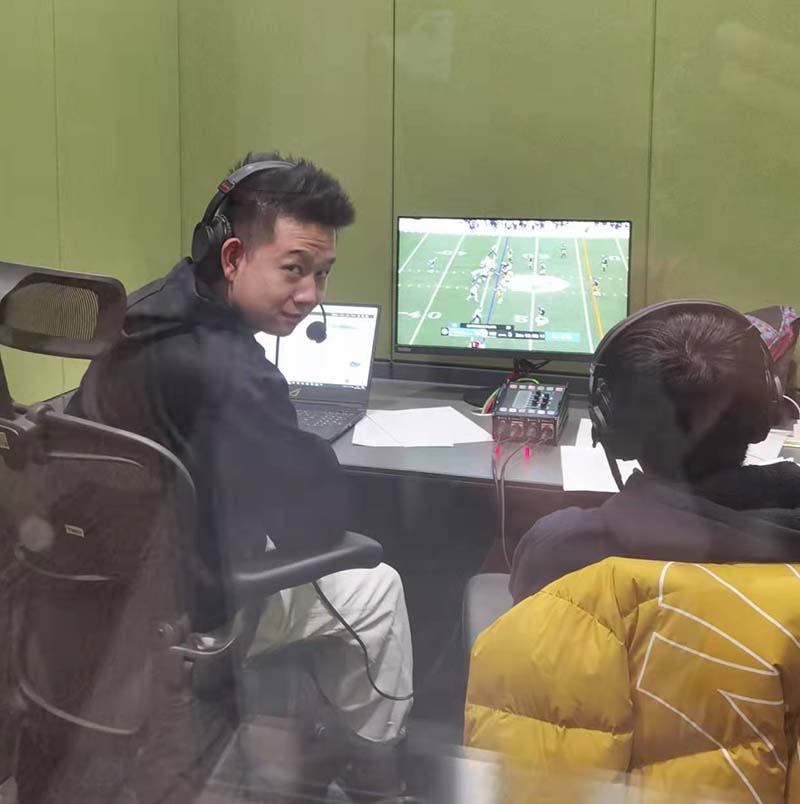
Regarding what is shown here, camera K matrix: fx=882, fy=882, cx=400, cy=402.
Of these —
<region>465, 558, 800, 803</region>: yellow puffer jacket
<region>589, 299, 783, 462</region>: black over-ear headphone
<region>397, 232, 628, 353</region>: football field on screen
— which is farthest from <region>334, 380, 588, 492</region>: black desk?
<region>465, 558, 800, 803</region>: yellow puffer jacket

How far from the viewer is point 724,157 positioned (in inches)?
64.2

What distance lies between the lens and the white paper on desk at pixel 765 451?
86cm

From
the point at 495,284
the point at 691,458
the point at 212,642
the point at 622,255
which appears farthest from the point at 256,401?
the point at 622,255

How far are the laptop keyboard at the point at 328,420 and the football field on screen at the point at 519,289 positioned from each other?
0.91 ft

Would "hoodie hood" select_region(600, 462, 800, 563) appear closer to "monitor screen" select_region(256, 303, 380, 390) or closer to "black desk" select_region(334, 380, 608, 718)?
"black desk" select_region(334, 380, 608, 718)

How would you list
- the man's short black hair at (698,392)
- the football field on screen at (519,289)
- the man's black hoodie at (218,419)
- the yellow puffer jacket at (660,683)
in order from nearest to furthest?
the yellow puffer jacket at (660,683) → the man's short black hair at (698,392) → the man's black hoodie at (218,419) → the football field on screen at (519,289)

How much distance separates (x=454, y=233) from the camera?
1.94 metres

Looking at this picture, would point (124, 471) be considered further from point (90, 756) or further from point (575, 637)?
point (575, 637)

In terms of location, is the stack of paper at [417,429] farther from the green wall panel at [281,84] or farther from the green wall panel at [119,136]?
the green wall panel at [119,136]

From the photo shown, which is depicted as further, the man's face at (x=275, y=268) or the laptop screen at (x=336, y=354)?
the laptop screen at (x=336, y=354)

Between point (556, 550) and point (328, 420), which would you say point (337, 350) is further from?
point (556, 550)

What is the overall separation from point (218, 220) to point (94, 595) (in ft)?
1.85

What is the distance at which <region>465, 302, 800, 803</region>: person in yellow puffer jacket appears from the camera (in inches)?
30.2

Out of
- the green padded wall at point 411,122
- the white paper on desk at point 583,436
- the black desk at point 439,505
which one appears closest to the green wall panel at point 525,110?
the green padded wall at point 411,122
